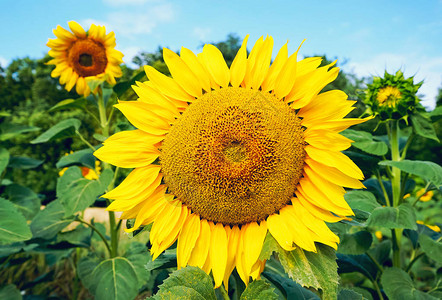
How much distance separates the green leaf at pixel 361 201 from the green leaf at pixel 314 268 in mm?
845

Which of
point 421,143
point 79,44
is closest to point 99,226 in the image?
point 79,44

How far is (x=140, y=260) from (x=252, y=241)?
4.85ft

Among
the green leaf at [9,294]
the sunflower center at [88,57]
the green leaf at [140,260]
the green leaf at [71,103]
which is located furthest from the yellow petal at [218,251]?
the green leaf at [9,294]

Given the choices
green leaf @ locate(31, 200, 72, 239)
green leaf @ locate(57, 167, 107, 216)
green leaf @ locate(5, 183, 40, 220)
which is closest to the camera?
green leaf @ locate(57, 167, 107, 216)

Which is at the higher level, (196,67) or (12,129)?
(196,67)

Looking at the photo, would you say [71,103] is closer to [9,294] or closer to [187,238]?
[9,294]

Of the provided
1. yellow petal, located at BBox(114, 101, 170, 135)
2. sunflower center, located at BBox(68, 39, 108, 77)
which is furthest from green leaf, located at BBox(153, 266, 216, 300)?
sunflower center, located at BBox(68, 39, 108, 77)

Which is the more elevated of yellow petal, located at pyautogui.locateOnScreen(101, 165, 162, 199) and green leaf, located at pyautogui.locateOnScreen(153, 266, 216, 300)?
yellow petal, located at pyautogui.locateOnScreen(101, 165, 162, 199)

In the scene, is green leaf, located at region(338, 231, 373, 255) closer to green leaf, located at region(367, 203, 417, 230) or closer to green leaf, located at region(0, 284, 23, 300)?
green leaf, located at region(367, 203, 417, 230)

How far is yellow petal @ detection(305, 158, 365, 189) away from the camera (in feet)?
3.05

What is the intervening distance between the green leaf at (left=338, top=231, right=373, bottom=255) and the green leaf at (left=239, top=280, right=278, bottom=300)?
1103 millimetres

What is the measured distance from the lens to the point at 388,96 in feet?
6.48

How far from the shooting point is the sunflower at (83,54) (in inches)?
107

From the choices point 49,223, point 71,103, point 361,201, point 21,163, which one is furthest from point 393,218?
point 21,163
